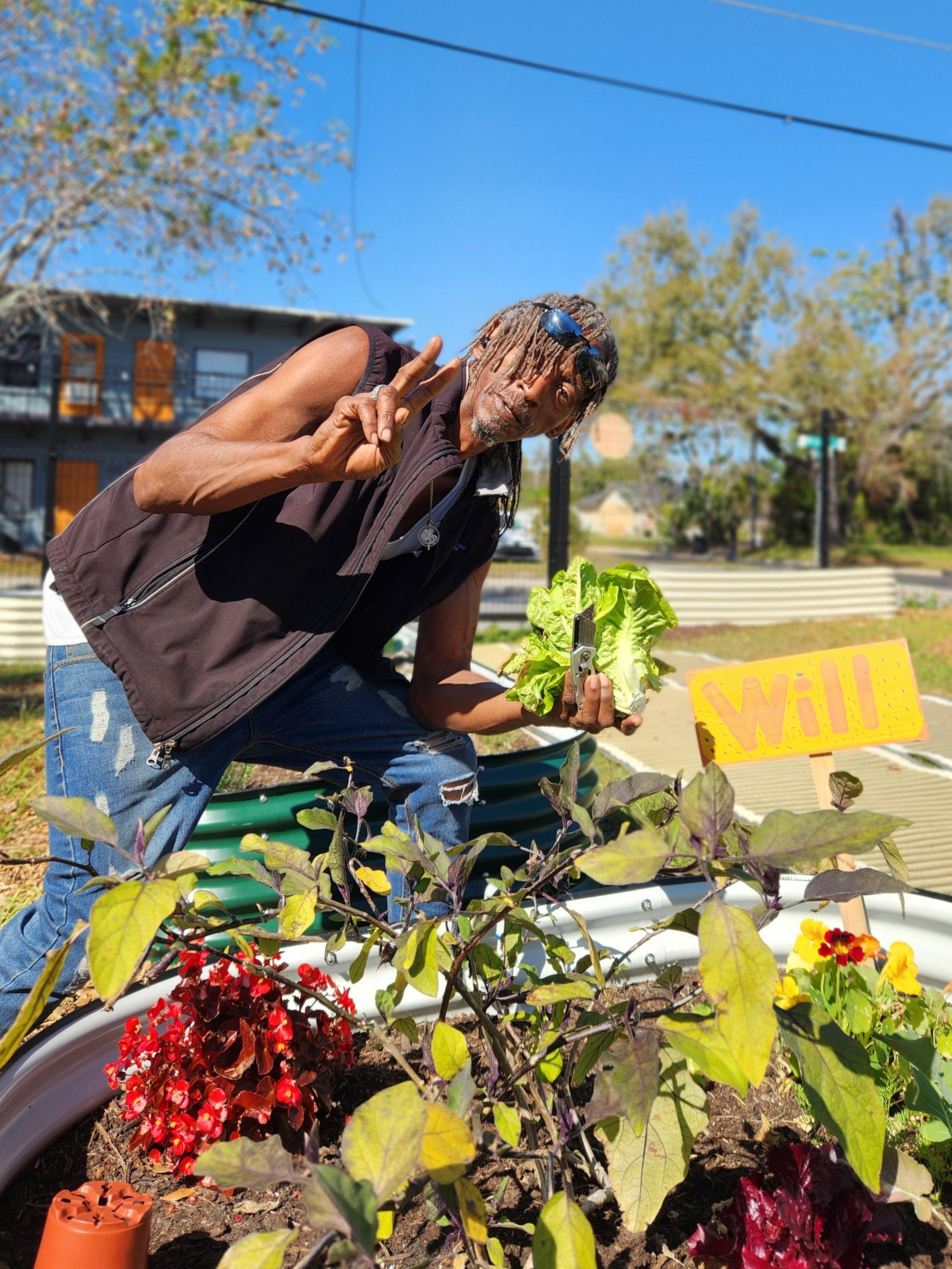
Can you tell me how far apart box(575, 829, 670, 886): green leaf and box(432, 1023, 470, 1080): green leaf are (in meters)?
0.38

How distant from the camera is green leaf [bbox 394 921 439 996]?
1.22 meters

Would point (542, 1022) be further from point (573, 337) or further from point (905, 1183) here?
point (573, 337)

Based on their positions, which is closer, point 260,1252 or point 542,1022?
point 260,1252

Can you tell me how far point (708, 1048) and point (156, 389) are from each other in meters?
30.7

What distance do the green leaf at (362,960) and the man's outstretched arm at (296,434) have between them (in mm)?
753

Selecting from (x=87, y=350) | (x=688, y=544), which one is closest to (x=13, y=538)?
(x=87, y=350)

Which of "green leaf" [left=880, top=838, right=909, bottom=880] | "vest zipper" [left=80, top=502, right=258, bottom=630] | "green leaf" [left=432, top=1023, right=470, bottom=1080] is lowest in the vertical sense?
"green leaf" [left=432, top=1023, right=470, bottom=1080]

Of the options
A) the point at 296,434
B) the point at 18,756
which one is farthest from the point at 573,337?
the point at 18,756

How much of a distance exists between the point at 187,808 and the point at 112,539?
0.57 m

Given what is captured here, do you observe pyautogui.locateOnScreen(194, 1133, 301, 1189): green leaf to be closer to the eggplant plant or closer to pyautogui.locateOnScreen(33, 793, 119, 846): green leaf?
the eggplant plant

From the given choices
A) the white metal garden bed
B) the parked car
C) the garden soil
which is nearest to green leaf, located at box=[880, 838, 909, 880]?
the white metal garden bed

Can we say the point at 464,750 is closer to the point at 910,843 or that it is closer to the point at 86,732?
the point at 86,732

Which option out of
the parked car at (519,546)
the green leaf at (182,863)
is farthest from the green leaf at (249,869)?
the parked car at (519,546)

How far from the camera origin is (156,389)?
2900 cm
